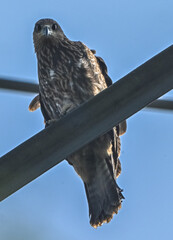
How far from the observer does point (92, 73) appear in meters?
4.25

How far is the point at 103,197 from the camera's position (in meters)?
4.02

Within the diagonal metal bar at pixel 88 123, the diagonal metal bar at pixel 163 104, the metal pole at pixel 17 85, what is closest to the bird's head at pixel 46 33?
the metal pole at pixel 17 85

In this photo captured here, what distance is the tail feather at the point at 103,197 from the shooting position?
12.8 feet

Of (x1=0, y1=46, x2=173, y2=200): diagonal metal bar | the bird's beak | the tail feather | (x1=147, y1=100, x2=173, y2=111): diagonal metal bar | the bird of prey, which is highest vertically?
the bird's beak

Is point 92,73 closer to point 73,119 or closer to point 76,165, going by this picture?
point 76,165

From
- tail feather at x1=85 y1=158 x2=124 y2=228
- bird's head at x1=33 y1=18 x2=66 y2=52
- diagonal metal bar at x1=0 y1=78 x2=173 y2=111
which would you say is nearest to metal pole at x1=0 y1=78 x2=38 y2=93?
diagonal metal bar at x1=0 y1=78 x2=173 y2=111

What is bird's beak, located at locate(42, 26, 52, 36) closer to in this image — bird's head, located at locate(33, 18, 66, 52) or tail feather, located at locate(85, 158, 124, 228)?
bird's head, located at locate(33, 18, 66, 52)

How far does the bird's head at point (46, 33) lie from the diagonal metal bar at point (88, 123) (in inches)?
113

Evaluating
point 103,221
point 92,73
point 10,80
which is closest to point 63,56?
point 92,73

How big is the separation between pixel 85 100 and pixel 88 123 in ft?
7.44

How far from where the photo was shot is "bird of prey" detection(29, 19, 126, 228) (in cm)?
402

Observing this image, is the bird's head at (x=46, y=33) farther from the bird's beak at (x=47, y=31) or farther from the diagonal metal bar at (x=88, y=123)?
the diagonal metal bar at (x=88, y=123)

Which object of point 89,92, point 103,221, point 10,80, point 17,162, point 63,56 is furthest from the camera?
point 63,56

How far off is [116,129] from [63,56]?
761 mm
